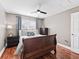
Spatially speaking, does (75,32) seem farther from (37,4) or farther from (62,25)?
(37,4)

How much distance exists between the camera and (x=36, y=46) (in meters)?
2.89

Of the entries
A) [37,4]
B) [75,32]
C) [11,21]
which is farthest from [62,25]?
[11,21]

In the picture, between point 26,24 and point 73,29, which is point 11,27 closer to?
point 26,24

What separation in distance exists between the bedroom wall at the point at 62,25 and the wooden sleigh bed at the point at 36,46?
4.72 feet

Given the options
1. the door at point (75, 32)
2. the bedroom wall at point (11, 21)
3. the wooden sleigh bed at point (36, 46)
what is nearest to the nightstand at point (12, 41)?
the bedroom wall at point (11, 21)

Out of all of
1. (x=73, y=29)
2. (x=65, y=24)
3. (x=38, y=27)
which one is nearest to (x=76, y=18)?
(x=73, y=29)

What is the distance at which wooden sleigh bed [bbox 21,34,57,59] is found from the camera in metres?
2.55

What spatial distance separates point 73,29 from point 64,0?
1.77 meters

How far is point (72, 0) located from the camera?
284 centimetres

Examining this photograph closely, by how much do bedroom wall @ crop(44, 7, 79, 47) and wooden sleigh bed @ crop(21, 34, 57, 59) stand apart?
144 cm

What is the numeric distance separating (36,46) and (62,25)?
2.85 metres

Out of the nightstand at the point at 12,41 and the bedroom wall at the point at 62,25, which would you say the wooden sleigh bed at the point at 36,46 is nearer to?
the bedroom wall at the point at 62,25

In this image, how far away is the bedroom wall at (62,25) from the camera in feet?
13.7

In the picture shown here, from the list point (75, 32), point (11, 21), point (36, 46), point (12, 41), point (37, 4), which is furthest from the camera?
point (11, 21)
